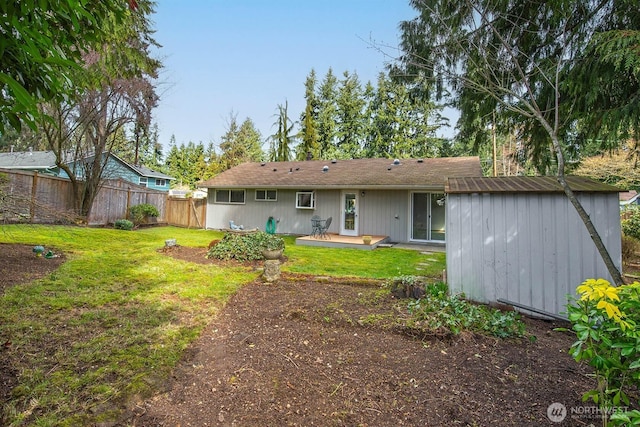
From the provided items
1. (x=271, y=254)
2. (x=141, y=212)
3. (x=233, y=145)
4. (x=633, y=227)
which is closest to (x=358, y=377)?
(x=271, y=254)

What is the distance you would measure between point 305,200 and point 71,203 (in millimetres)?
9242

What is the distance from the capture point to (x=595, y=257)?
370cm

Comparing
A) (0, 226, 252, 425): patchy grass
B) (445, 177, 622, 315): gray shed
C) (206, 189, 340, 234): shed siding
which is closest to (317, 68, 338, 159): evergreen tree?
(206, 189, 340, 234): shed siding

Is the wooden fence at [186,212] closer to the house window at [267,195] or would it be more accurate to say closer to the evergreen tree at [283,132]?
the house window at [267,195]

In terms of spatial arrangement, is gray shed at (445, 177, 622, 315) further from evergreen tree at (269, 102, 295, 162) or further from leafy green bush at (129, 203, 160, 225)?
evergreen tree at (269, 102, 295, 162)

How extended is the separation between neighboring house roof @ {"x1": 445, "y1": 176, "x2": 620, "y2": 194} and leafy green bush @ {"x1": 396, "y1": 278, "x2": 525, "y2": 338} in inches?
65.0

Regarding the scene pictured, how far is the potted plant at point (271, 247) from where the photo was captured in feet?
22.5

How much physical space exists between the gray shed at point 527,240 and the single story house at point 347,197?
650 cm

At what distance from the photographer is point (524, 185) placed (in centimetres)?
436

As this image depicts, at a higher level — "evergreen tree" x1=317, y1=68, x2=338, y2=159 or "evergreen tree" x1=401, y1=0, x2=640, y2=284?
"evergreen tree" x1=317, y1=68, x2=338, y2=159

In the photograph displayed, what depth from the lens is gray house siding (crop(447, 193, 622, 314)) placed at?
147 inches

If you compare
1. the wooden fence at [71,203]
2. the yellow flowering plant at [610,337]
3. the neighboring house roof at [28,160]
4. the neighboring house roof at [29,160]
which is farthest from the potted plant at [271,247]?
the neighboring house roof at [28,160]

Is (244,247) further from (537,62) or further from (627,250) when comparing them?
(627,250)

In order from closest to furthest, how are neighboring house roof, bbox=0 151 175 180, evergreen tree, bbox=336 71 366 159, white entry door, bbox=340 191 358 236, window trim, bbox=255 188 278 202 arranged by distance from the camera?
white entry door, bbox=340 191 358 236, window trim, bbox=255 188 278 202, neighboring house roof, bbox=0 151 175 180, evergreen tree, bbox=336 71 366 159
